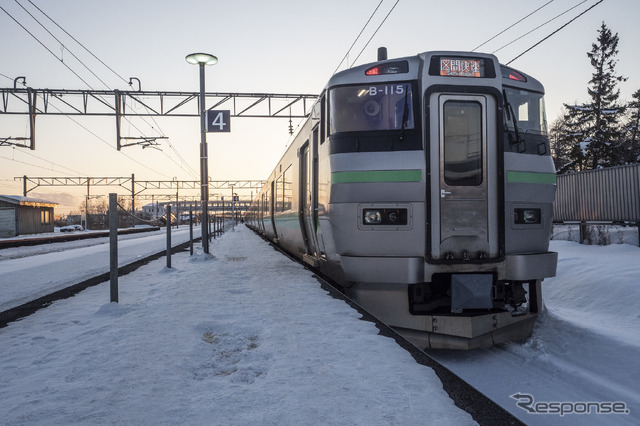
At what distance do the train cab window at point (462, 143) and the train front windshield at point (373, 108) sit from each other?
1.58 feet

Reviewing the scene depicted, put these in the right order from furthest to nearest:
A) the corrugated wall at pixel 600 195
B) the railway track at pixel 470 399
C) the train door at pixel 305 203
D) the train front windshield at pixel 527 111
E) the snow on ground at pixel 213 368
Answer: the corrugated wall at pixel 600 195, the train door at pixel 305 203, the train front windshield at pixel 527 111, the snow on ground at pixel 213 368, the railway track at pixel 470 399

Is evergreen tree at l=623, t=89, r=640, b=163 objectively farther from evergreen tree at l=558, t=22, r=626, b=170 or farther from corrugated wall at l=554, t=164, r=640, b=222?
corrugated wall at l=554, t=164, r=640, b=222

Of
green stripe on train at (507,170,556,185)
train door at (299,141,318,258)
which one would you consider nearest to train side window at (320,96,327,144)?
train door at (299,141,318,258)

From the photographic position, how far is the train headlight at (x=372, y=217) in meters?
4.80

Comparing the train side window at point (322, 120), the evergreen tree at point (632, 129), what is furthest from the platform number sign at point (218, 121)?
the evergreen tree at point (632, 129)

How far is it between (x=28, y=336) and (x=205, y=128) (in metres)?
9.99

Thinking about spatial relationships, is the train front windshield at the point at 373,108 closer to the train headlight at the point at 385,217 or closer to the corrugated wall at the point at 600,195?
the train headlight at the point at 385,217

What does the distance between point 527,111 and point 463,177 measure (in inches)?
53.0

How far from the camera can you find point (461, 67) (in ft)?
16.5

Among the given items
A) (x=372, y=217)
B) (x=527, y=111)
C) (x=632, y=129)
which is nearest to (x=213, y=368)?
(x=372, y=217)

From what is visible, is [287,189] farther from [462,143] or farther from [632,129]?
[632,129]

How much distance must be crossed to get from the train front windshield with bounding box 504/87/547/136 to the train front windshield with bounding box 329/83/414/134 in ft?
4.11

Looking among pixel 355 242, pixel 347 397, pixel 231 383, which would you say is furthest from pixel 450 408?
pixel 355 242

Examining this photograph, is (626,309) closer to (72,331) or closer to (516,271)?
(516,271)
